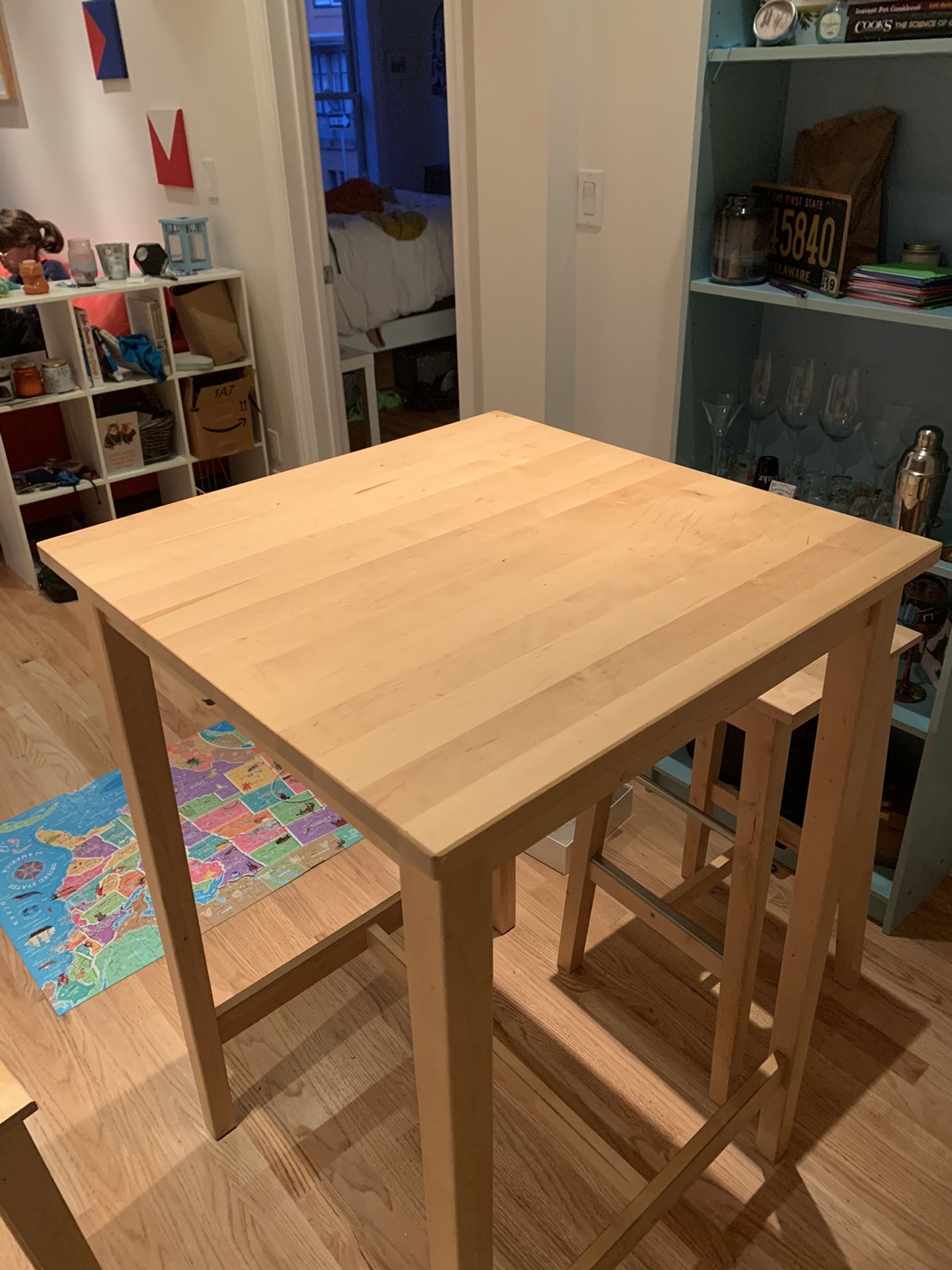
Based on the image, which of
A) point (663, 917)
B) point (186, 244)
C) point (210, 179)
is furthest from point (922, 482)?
point (210, 179)

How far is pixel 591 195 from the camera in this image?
2246 millimetres

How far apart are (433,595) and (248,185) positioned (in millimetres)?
2823

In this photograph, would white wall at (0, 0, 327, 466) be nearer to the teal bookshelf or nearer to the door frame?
the door frame

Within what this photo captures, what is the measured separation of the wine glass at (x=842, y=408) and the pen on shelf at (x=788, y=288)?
207mm

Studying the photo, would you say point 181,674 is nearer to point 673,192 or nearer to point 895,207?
point 895,207

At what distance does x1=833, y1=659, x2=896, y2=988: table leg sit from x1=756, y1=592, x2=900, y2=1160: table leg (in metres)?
0.32

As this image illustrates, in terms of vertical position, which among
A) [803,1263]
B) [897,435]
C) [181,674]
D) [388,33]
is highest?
[388,33]

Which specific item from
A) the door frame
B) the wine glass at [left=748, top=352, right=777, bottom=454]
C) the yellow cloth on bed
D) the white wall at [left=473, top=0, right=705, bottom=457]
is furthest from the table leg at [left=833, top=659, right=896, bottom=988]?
the yellow cloth on bed

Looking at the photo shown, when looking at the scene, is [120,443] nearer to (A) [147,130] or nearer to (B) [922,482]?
(A) [147,130]

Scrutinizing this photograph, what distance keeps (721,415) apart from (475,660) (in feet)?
4.30

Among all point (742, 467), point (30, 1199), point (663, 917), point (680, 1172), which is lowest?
point (680, 1172)

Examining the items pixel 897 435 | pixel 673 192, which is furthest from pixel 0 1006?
pixel 673 192

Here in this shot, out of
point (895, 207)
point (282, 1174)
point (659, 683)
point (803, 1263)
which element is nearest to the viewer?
point (659, 683)

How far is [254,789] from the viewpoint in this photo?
7.56ft
